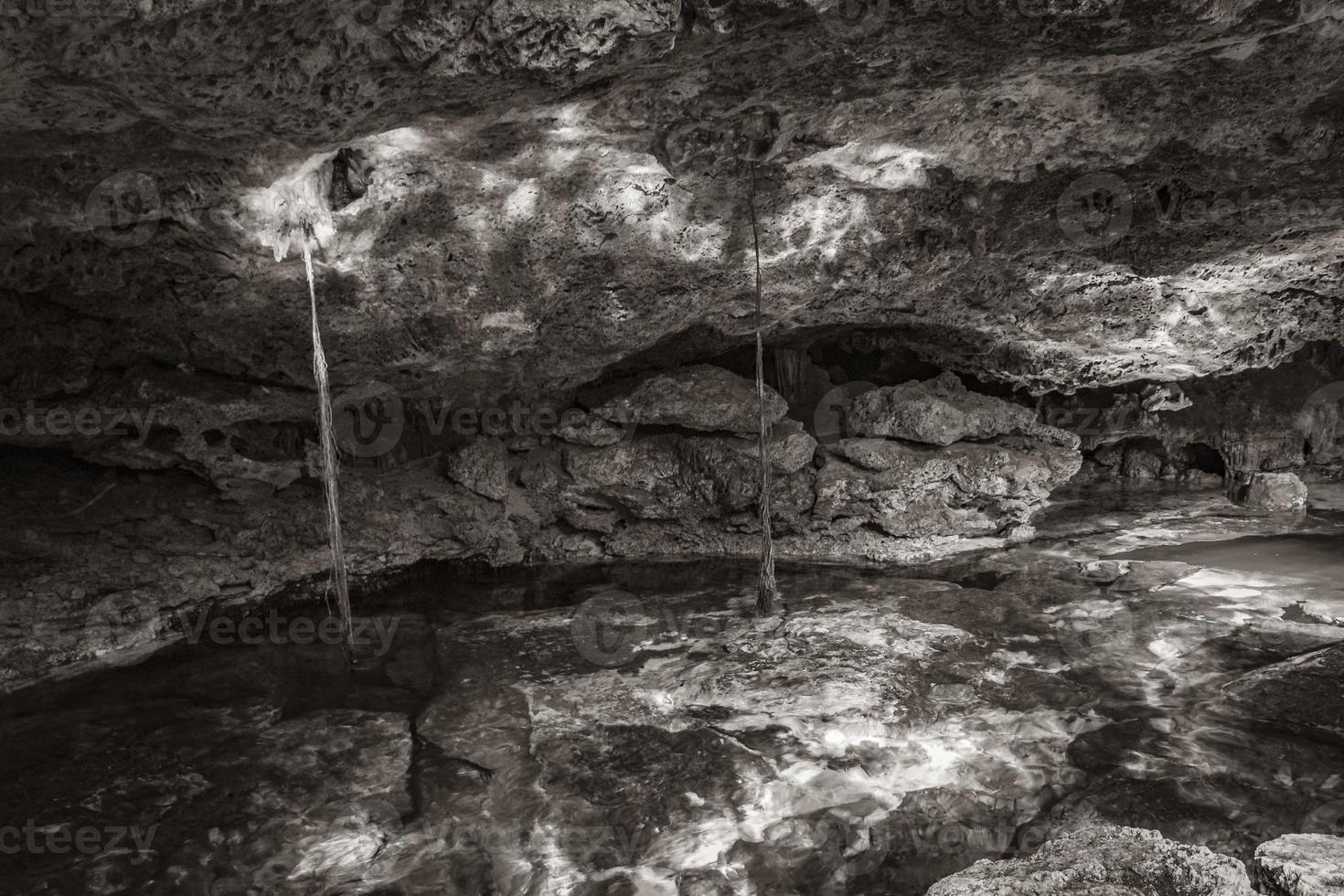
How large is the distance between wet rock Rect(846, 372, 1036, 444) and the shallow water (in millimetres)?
2146

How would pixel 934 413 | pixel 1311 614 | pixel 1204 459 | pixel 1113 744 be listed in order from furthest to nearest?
pixel 1204 459 → pixel 934 413 → pixel 1311 614 → pixel 1113 744

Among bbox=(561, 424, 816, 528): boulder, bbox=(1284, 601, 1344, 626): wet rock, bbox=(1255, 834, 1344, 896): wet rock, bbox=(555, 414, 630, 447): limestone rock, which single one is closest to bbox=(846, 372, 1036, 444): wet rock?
bbox=(561, 424, 816, 528): boulder

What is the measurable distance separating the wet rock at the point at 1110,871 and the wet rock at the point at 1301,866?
13 cm

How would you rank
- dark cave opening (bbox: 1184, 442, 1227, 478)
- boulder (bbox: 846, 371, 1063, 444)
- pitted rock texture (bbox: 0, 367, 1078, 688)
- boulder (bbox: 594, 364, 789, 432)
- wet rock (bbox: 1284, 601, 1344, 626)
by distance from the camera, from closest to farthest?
wet rock (bbox: 1284, 601, 1344, 626), pitted rock texture (bbox: 0, 367, 1078, 688), boulder (bbox: 594, 364, 789, 432), boulder (bbox: 846, 371, 1063, 444), dark cave opening (bbox: 1184, 442, 1227, 478)

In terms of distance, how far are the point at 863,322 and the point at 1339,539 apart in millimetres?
5132

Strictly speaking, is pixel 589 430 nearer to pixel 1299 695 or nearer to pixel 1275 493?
pixel 1299 695

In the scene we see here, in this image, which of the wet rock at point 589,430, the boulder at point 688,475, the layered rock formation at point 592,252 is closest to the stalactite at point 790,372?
the layered rock formation at point 592,252

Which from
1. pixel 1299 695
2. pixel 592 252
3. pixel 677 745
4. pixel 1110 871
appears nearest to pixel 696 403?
pixel 592 252

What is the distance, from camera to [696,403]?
28.3ft

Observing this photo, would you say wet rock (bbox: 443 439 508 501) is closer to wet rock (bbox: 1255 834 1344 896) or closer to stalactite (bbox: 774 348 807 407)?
stalactite (bbox: 774 348 807 407)

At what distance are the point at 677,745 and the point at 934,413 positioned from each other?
541cm

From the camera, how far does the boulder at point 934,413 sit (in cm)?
910

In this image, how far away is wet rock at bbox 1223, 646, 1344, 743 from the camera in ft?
16.0

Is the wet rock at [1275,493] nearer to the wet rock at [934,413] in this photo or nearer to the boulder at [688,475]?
the wet rock at [934,413]
